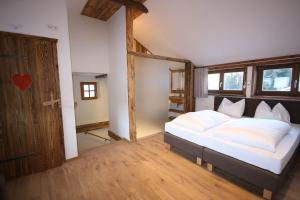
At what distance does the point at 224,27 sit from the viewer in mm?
2867

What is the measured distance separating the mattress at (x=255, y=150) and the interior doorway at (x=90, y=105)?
10.8 feet

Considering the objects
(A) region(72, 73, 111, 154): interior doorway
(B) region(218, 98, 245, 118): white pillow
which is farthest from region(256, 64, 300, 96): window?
(A) region(72, 73, 111, 154): interior doorway

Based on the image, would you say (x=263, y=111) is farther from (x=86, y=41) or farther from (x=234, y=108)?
(x=86, y=41)

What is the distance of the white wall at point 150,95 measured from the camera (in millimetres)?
3941

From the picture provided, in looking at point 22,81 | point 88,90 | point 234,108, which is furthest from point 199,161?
point 88,90

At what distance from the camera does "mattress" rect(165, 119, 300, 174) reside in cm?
161

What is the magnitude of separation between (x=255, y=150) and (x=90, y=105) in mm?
5223

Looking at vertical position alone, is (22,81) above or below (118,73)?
below

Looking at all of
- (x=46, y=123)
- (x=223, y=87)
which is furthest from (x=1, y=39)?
(x=223, y=87)

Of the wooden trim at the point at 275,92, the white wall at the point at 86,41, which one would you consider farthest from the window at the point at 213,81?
the white wall at the point at 86,41

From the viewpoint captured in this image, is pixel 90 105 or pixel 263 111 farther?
pixel 90 105

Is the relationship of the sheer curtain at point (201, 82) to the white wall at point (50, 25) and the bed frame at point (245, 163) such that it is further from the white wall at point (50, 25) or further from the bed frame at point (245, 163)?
the white wall at point (50, 25)

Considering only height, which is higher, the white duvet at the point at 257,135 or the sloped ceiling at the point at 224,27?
the sloped ceiling at the point at 224,27

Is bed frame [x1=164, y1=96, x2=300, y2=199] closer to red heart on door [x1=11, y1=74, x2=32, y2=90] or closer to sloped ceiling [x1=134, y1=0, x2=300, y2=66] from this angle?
sloped ceiling [x1=134, y1=0, x2=300, y2=66]
